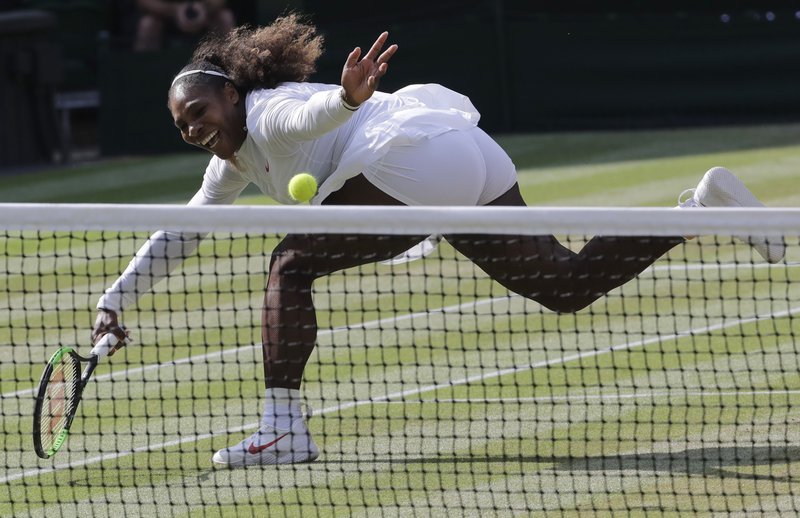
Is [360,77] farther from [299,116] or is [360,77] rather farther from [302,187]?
[302,187]

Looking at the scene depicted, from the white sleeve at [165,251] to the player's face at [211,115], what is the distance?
13.4 inches

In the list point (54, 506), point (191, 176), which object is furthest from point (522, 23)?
point (54, 506)

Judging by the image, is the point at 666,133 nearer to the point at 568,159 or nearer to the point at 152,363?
the point at 568,159

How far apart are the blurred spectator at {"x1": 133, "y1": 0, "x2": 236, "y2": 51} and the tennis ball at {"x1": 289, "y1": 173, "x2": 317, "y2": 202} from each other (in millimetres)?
14016

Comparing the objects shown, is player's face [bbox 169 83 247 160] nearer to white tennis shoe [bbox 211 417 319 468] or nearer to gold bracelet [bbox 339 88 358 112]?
gold bracelet [bbox 339 88 358 112]

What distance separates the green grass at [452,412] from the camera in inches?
189

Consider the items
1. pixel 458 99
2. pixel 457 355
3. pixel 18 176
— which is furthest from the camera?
pixel 18 176

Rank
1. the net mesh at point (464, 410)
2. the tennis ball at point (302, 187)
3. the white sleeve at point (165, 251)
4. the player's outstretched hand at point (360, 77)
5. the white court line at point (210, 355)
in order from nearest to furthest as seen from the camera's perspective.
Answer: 1. the net mesh at point (464, 410)
2. the player's outstretched hand at point (360, 77)
3. the tennis ball at point (302, 187)
4. the white sleeve at point (165, 251)
5. the white court line at point (210, 355)

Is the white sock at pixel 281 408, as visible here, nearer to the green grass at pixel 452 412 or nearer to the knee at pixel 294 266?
the green grass at pixel 452 412

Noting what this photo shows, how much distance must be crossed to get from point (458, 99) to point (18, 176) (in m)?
10.9

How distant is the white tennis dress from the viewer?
512 cm

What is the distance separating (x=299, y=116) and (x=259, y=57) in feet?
1.71

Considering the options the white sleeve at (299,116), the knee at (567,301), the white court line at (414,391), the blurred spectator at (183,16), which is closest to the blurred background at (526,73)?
the blurred spectator at (183,16)

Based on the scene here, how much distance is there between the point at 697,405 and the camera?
5.70 m
